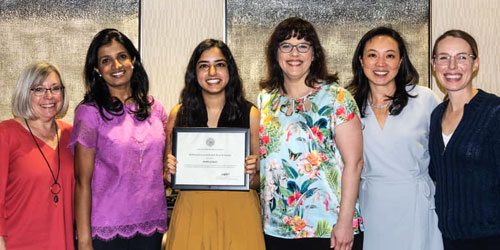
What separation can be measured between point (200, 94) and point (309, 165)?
76 centimetres

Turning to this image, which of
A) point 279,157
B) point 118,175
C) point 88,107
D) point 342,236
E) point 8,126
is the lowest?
point 342,236

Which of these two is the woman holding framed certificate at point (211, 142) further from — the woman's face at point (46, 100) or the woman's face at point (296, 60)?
the woman's face at point (46, 100)

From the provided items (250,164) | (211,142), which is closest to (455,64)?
(250,164)

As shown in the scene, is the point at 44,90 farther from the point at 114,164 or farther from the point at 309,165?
the point at 309,165

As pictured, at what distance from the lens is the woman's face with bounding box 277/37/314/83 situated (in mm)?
2502

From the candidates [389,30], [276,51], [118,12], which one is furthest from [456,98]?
[118,12]

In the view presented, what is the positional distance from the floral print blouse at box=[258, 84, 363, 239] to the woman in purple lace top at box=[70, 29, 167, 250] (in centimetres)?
67

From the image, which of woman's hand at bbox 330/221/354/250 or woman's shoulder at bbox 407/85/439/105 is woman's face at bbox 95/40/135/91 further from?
woman's shoulder at bbox 407/85/439/105

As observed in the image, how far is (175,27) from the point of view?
12.5 feet

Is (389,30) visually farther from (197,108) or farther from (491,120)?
(197,108)

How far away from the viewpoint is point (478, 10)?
3.79m

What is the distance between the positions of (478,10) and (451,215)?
78.8 inches

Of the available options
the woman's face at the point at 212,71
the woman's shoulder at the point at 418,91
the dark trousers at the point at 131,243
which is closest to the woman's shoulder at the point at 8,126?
the dark trousers at the point at 131,243

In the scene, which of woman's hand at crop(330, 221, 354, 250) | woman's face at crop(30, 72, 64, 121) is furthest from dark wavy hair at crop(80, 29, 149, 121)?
woman's hand at crop(330, 221, 354, 250)
